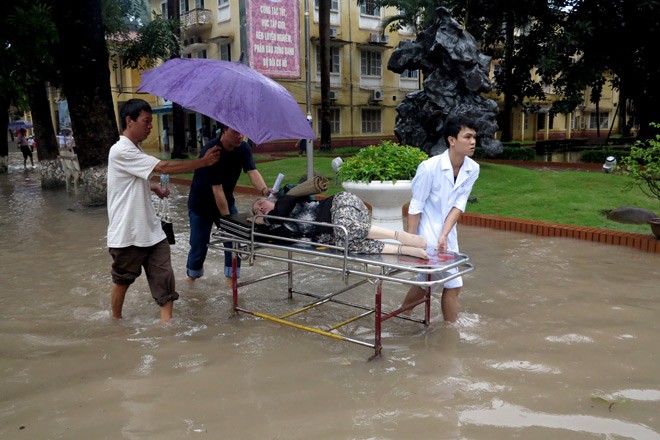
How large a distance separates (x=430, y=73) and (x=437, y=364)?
33.7ft

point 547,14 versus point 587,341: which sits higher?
point 547,14

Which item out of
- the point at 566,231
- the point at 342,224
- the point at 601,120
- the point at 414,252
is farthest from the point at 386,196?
the point at 601,120

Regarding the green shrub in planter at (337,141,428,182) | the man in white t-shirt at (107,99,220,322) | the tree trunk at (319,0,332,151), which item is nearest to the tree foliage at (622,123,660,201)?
the green shrub in planter at (337,141,428,182)

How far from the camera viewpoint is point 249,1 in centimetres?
906

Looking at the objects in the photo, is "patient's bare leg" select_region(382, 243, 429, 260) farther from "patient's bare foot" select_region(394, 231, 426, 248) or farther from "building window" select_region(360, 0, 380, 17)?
"building window" select_region(360, 0, 380, 17)

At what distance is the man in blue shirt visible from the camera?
4.84 meters

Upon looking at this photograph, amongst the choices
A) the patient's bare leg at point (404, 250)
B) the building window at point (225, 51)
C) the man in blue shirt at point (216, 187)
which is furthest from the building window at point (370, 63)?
the patient's bare leg at point (404, 250)

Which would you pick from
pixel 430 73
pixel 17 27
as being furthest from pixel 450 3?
pixel 17 27

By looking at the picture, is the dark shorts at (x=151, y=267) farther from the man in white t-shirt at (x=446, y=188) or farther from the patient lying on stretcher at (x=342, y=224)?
the man in white t-shirt at (x=446, y=188)

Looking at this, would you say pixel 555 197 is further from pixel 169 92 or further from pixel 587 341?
pixel 169 92

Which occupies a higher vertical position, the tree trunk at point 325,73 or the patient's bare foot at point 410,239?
the tree trunk at point 325,73

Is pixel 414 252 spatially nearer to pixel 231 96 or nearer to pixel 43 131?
pixel 231 96

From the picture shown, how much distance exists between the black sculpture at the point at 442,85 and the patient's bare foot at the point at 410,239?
903 cm

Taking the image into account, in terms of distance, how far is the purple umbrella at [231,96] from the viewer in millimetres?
3830
